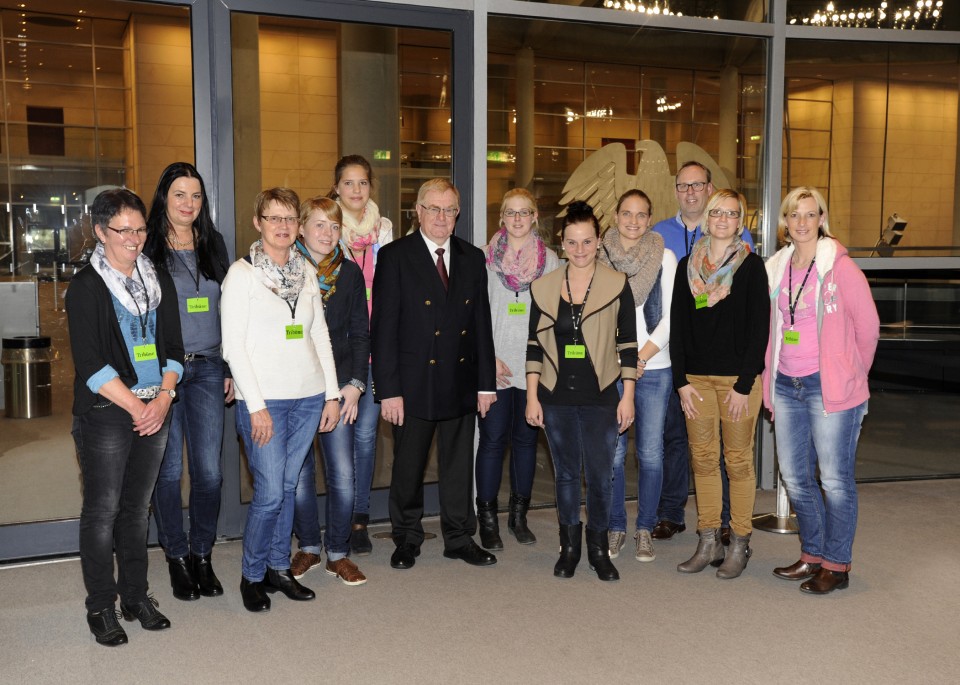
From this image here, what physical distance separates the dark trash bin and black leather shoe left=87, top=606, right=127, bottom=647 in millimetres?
1488

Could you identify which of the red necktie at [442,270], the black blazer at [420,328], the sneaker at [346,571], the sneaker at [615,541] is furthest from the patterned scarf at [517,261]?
the sneaker at [346,571]

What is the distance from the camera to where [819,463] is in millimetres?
3766

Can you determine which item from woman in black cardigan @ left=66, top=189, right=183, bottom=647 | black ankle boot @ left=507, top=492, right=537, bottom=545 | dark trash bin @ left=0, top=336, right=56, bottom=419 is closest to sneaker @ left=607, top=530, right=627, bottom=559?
black ankle boot @ left=507, top=492, right=537, bottom=545

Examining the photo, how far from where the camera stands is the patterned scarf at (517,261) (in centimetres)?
405

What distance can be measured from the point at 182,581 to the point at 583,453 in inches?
70.8

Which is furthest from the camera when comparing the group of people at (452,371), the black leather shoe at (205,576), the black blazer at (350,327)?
the black blazer at (350,327)

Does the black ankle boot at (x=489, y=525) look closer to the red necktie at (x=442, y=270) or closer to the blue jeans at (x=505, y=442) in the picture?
the blue jeans at (x=505, y=442)

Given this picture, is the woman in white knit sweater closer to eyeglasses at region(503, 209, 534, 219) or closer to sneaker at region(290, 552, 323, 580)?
sneaker at region(290, 552, 323, 580)

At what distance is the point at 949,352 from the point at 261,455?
9485mm

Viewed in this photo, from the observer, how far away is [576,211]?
12.2 feet

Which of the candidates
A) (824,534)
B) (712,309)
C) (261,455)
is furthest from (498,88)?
(824,534)

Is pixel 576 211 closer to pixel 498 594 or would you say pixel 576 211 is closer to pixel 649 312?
pixel 649 312

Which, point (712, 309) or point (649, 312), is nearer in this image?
point (712, 309)

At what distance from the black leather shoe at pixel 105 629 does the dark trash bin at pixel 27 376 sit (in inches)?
58.6
